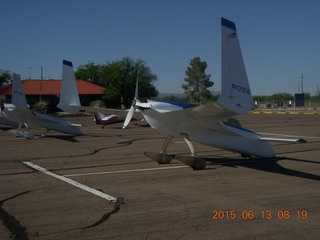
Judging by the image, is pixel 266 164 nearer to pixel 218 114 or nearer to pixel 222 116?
pixel 222 116

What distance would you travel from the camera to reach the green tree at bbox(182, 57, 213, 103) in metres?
70.9

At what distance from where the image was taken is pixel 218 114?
1075 cm

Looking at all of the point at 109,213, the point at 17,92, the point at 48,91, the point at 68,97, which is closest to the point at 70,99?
the point at 68,97

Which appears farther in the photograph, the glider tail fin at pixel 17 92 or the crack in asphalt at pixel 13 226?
the glider tail fin at pixel 17 92

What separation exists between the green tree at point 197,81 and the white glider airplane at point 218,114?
55.6 metres

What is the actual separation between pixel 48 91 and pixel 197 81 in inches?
1112

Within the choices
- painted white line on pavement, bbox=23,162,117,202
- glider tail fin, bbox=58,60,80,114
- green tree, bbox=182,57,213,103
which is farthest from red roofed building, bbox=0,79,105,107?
painted white line on pavement, bbox=23,162,117,202

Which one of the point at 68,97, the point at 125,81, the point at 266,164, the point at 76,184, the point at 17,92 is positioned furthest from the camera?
the point at 125,81

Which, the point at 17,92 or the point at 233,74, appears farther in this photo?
the point at 17,92

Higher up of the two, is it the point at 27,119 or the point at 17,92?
the point at 17,92

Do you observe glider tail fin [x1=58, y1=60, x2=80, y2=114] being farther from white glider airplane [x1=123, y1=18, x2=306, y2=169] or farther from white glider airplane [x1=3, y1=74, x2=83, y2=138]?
white glider airplane [x1=3, y1=74, x2=83, y2=138]

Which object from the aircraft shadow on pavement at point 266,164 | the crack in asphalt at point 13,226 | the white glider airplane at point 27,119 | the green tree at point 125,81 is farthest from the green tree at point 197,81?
the crack in asphalt at point 13,226

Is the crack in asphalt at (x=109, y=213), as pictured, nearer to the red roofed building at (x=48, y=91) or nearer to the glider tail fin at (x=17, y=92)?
the glider tail fin at (x=17, y=92)

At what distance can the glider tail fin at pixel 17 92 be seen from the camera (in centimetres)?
2178
